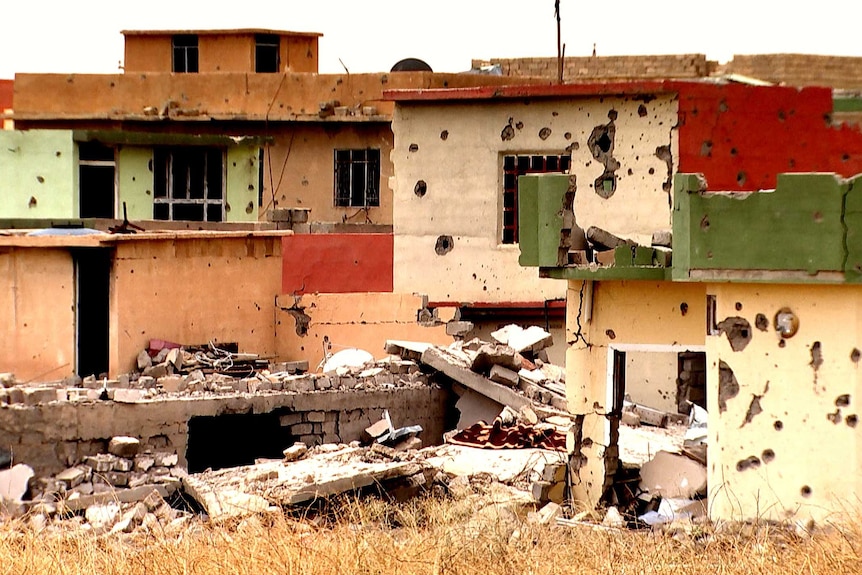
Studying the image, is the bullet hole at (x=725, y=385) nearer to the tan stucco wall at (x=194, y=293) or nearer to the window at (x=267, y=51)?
the tan stucco wall at (x=194, y=293)

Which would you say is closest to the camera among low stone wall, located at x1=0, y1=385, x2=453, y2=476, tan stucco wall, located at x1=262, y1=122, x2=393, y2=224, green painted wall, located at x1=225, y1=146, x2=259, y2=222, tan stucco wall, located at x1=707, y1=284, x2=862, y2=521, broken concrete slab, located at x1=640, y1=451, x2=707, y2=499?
tan stucco wall, located at x1=707, y1=284, x2=862, y2=521

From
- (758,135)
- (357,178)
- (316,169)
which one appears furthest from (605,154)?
(316,169)

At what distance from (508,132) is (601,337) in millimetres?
9275

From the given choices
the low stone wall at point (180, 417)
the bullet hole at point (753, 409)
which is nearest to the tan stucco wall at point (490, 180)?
the low stone wall at point (180, 417)

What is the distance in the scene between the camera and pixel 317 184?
34.5 meters

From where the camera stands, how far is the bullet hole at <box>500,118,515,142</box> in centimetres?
2466

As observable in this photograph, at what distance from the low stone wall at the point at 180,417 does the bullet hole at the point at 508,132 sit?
17.4 ft

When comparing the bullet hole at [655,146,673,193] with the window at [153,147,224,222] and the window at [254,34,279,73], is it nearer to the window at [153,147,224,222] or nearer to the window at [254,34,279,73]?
the window at [153,147,224,222]

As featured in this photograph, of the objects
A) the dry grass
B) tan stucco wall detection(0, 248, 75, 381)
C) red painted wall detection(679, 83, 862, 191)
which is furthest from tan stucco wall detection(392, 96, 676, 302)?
the dry grass

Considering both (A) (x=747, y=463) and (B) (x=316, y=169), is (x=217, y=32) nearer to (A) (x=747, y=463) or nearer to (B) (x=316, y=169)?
(B) (x=316, y=169)

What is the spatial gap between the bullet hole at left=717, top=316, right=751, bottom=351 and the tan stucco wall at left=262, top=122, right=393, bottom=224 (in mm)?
20039

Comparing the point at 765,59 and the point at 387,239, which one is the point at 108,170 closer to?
the point at 387,239

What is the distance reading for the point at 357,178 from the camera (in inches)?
1357

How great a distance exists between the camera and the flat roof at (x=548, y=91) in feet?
77.5
